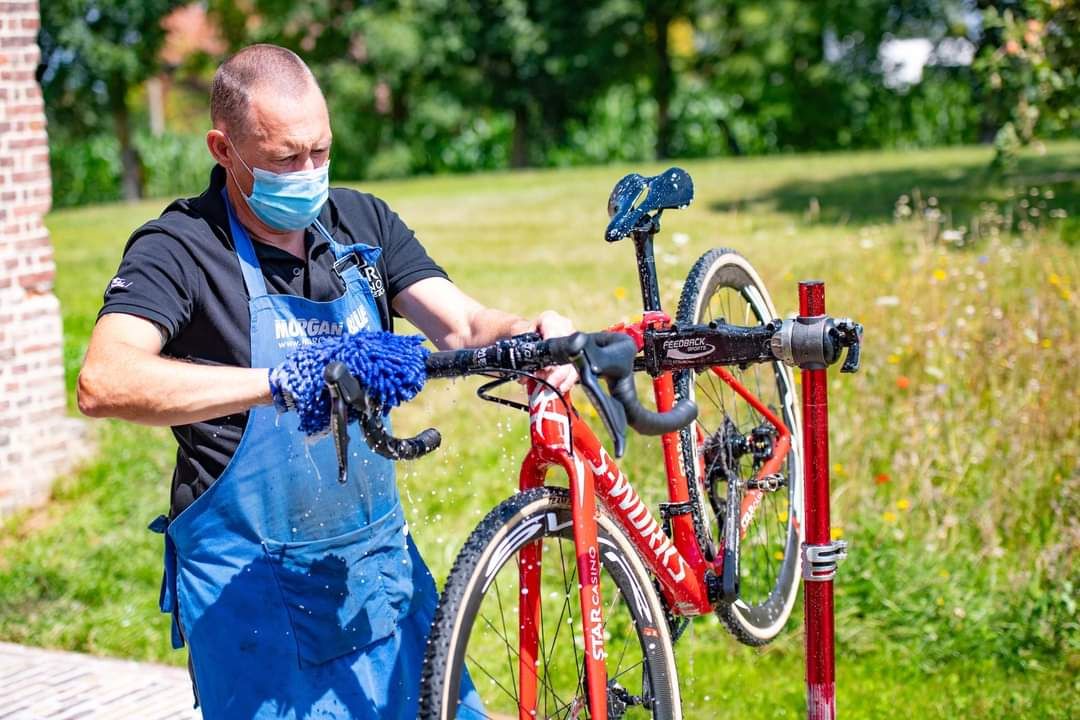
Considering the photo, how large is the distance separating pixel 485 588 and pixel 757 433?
64.5 inches

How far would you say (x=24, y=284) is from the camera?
21.3 feet

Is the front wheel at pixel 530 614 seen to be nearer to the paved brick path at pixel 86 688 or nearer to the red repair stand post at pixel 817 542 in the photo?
the red repair stand post at pixel 817 542

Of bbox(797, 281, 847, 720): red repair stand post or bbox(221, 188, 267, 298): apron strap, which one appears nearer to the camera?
bbox(221, 188, 267, 298): apron strap

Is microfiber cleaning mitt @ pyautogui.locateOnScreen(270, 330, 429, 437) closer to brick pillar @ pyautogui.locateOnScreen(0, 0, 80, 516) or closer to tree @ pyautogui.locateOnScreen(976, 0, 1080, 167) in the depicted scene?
brick pillar @ pyautogui.locateOnScreen(0, 0, 80, 516)

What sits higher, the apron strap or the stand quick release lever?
the apron strap

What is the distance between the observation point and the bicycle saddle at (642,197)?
11.3 ft

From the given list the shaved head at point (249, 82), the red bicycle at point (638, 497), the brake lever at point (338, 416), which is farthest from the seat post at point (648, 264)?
the brake lever at point (338, 416)

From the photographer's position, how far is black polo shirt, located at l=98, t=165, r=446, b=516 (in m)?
2.63

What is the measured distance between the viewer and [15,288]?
643 centimetres

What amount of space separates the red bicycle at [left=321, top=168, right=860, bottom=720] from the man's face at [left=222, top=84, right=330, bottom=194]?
Answer: 2.01ft

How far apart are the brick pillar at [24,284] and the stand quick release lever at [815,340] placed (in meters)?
4.67

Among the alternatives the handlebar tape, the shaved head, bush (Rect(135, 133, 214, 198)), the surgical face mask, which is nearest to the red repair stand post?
the handlebar tape

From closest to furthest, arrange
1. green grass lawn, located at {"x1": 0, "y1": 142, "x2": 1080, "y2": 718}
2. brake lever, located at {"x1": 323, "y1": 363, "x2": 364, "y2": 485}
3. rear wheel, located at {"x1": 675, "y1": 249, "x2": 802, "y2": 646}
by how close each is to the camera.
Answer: brake lever, located at {"x1": 323, "y1": 363, "x2": 364, "y2": 485}, rear wheel, located at {"x1": 675, "y1": 249, "x2": 802, "y2": 646}, green grass lawn, located at {"x1": 0, "y1": 142, "x2": 1080, "y2": 718}

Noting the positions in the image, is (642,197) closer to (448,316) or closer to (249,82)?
(448,316)
